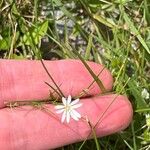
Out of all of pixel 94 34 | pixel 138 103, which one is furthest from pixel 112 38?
pixel 138 103

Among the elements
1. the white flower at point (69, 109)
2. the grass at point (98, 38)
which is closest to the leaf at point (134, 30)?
the grass at point (98, 38)

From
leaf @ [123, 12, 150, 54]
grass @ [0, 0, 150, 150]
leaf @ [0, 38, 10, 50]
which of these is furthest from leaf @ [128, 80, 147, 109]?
leaf @ [0, 38, 10, 50]

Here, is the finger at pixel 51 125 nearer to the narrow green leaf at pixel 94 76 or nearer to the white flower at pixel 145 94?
the narrow green leaf at pixel 94 76

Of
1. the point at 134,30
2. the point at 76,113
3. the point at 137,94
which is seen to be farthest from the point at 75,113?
the point at 134,30

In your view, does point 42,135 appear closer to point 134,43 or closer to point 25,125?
point 25,125

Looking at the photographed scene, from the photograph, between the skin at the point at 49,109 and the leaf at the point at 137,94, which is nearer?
the skin at the point at 49,109

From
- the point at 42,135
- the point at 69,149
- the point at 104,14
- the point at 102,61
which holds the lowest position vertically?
the point at 69,149
